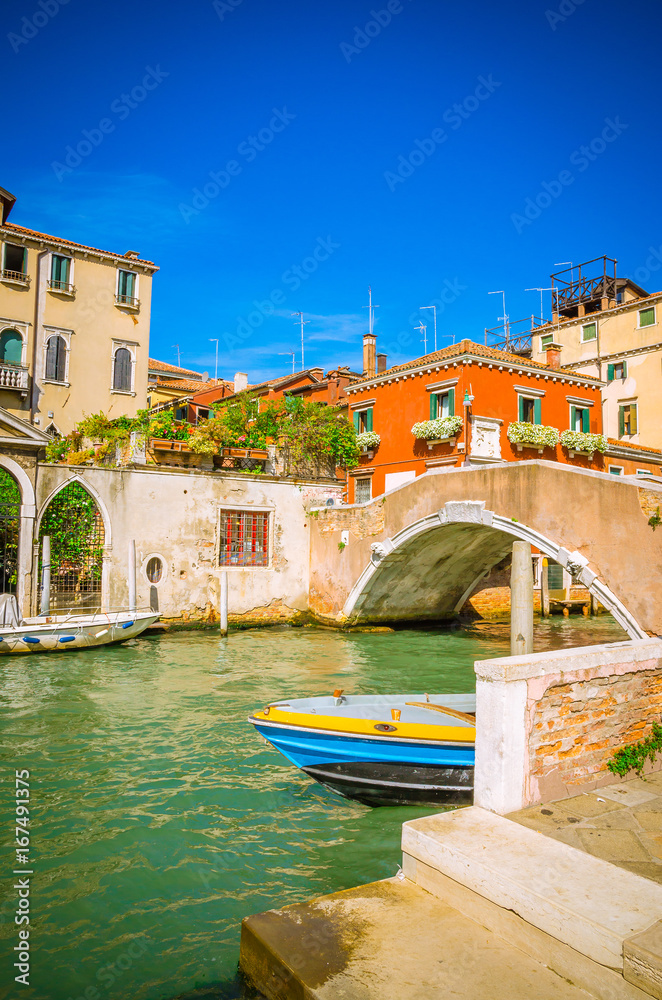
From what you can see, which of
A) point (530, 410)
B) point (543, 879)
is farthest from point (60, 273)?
point (543, 879)

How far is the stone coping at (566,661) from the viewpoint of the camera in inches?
124

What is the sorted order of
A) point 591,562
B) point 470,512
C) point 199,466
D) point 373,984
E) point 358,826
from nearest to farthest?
1. point 373,984
2. point 358,826
3. point 591,562
4. point 470,512
5. point 199,466

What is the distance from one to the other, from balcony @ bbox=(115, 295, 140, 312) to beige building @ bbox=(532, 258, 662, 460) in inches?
492

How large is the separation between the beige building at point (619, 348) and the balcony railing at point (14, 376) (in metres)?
15.2

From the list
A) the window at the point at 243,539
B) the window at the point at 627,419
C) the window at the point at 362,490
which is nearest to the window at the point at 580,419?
the window at the point at 627,419

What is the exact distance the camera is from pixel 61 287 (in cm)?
1789

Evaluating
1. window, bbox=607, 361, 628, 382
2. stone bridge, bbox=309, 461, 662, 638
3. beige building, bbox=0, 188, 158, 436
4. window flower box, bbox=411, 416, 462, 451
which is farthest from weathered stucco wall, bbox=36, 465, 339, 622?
window, bbox=607, 361, 628, 382

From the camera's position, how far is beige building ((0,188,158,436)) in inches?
674

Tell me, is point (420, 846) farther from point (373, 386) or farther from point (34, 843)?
point (373, 386)

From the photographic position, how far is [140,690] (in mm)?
8898

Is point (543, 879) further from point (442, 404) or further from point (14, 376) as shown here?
point (14, 376)

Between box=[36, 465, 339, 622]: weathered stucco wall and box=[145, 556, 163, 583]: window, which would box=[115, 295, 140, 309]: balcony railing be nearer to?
box=[36, 465, 339, 622]: weathered stucco wall

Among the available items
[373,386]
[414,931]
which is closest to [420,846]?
[414,931]

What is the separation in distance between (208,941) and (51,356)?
54.7ft
